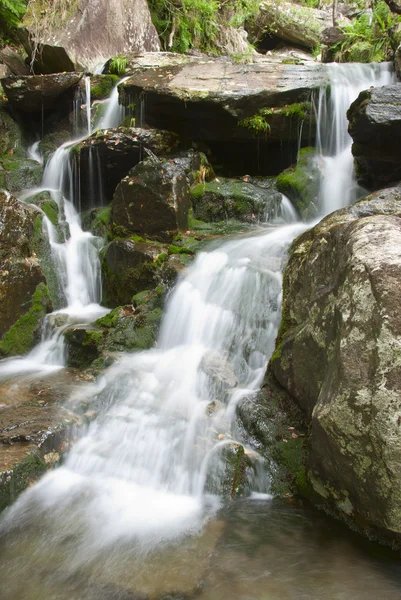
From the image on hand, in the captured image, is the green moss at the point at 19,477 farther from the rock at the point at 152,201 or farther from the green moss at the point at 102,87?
the green moss at the point at 102,87

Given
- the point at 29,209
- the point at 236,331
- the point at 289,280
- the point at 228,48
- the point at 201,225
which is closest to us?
the point at 289,280

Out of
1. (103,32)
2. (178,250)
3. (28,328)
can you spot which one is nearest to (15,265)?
(28,328)

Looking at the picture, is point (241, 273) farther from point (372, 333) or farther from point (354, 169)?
point (354, 169)

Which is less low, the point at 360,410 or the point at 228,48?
the point at 228,48

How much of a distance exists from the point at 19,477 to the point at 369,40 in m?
12.1

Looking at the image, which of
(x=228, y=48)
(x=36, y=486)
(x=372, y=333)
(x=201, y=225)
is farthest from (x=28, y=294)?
(x=228, y=48)

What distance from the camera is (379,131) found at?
6645mm

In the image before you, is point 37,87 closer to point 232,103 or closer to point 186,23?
point 232,103

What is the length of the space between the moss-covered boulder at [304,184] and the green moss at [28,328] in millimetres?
4899

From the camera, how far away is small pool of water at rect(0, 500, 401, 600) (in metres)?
2.55

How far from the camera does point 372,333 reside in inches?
115

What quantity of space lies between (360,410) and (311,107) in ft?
25.4

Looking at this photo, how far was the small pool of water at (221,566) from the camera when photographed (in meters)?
2.55

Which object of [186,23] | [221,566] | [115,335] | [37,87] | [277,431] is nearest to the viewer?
[221,566]
